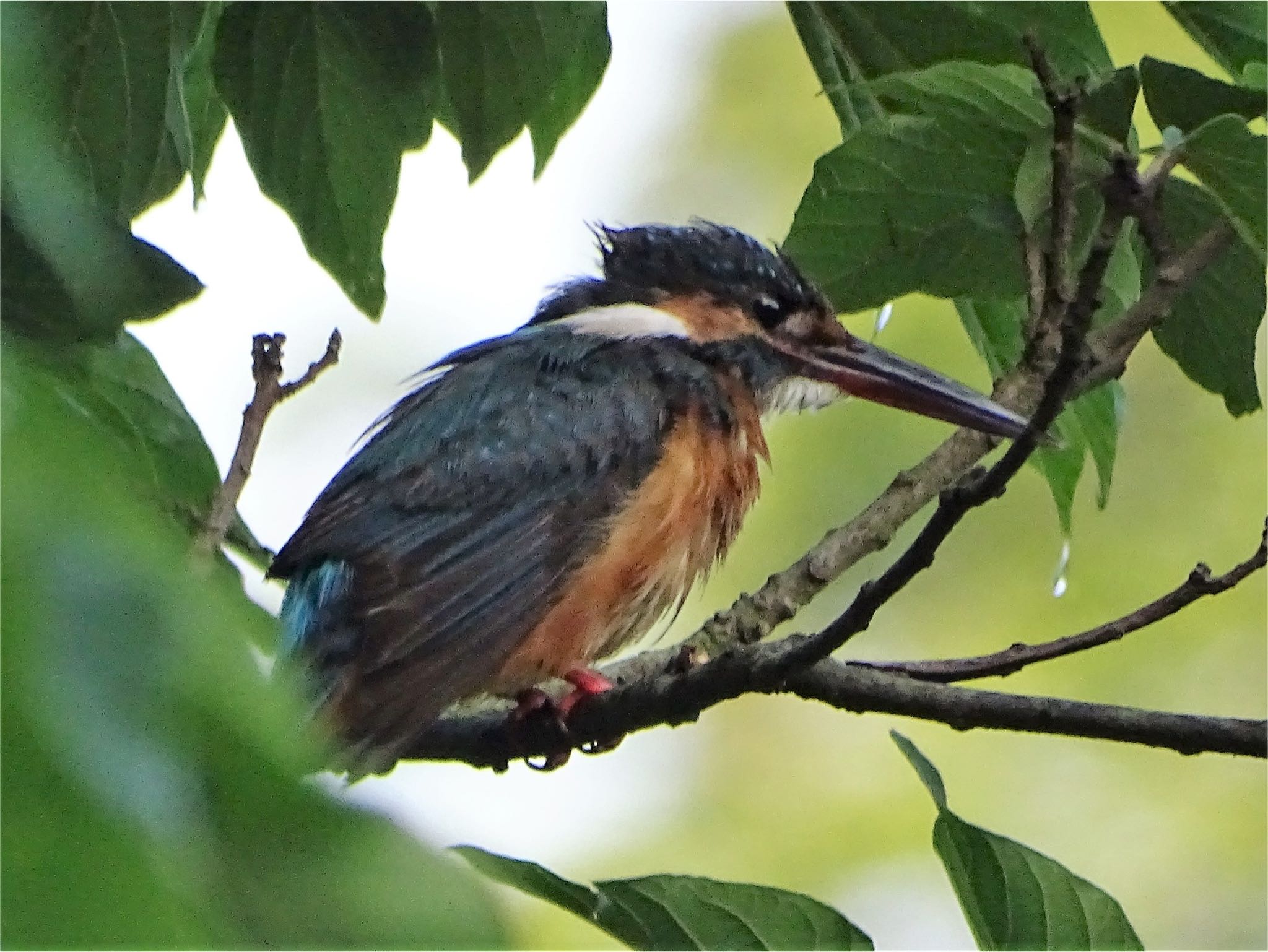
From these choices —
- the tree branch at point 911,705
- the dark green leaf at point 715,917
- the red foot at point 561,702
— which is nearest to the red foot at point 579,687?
the red foot at point 561,702

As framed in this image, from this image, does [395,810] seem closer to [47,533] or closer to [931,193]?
[47,533]

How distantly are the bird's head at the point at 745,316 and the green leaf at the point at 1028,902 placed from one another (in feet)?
3.18

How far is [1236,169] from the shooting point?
130 centimetres

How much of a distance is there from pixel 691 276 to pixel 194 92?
1.08 m

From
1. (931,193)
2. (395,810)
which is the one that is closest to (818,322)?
(931,193)

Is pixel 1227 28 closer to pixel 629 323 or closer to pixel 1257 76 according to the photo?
pixel 1257 76

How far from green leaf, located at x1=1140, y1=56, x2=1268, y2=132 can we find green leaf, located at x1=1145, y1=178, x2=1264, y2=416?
0.44 feet

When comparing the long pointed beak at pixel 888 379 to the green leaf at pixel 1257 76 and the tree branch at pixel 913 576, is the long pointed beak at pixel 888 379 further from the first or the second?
the green leaf at pixel 1257 76

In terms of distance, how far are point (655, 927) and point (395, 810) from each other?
0.87 m

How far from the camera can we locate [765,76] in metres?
4.70

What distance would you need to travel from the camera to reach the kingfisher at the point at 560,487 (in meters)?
1.73

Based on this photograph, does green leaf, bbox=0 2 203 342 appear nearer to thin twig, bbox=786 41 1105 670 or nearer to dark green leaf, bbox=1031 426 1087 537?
thin twig, bbox=786 41 1105 670

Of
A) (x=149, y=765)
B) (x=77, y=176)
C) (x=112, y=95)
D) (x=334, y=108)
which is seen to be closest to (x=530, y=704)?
(x=334, y=108)

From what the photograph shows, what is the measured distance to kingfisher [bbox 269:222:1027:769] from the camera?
1.73m
